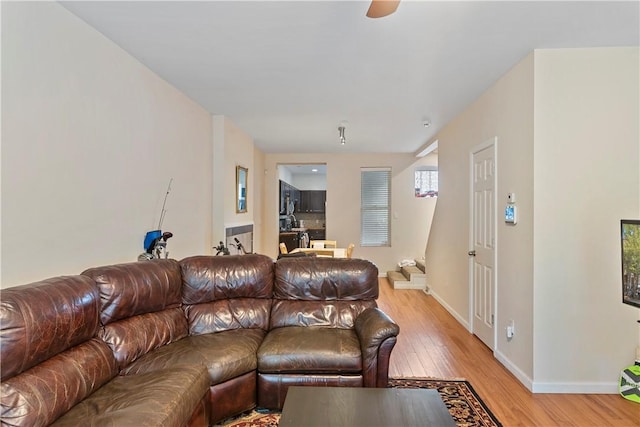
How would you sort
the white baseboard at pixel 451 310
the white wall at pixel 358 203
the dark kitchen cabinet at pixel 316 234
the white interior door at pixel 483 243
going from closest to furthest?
the white interior door at pixel 483 243
the white baseboard at pixel 451 310
the white wall at pixel 358 203
the dark kitchen cabinet at pixel 316 234

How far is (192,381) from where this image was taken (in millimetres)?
1896

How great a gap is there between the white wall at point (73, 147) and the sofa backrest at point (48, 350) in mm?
363

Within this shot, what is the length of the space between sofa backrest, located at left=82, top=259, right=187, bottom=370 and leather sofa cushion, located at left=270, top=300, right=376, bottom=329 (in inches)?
29.4

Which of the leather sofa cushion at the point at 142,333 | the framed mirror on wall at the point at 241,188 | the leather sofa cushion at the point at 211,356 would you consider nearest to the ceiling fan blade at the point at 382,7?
the leather sofa cushion at the point at 211,356

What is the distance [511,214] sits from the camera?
3057 mm

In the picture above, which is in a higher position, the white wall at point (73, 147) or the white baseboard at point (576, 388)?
the white wall at point (73, 147)

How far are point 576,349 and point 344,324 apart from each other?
5.99 feet

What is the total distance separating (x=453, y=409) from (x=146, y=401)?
2.01 m

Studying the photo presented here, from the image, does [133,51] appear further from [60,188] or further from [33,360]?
[33,360]

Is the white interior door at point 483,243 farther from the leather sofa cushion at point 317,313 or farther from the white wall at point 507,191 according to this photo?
the leather sofa cushion at point 317,313

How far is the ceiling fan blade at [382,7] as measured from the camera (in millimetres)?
1633

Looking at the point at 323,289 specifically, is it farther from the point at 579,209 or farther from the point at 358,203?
the point at 358,203

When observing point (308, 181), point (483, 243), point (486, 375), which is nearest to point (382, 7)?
point (483, 243)

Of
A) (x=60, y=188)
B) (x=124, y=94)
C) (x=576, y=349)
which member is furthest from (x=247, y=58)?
(x=576, y=349)
